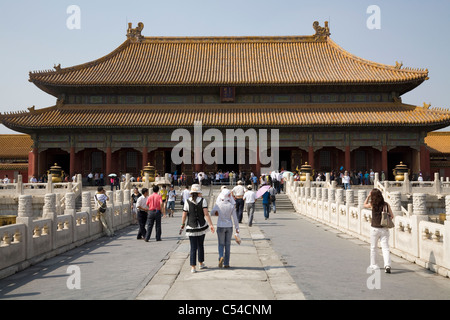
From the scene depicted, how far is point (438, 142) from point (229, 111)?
65.1ft

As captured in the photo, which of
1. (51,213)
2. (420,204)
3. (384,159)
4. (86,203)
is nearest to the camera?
(420,204)

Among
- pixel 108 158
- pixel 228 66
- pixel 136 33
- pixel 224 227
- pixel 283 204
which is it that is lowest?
pixel 283 204

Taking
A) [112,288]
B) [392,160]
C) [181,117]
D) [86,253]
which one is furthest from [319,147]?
[112,288]

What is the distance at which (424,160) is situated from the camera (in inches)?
1374

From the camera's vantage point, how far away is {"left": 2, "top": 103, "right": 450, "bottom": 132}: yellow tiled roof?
33.7 meters

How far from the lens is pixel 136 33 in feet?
137

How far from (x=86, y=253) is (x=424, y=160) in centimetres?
3043

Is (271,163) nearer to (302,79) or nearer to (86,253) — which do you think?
(302,79)

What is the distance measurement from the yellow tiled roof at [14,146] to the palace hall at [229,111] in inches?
198

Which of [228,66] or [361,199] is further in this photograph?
[228,66]

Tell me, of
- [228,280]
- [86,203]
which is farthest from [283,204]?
[228,280]

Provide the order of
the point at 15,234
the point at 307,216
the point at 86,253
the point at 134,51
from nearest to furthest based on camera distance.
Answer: the point at 15,234
the point at 86,253
the point at 307,216
the point at 134,51

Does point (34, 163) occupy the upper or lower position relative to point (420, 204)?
upper

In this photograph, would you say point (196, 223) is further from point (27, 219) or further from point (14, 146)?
point (14, 146)
